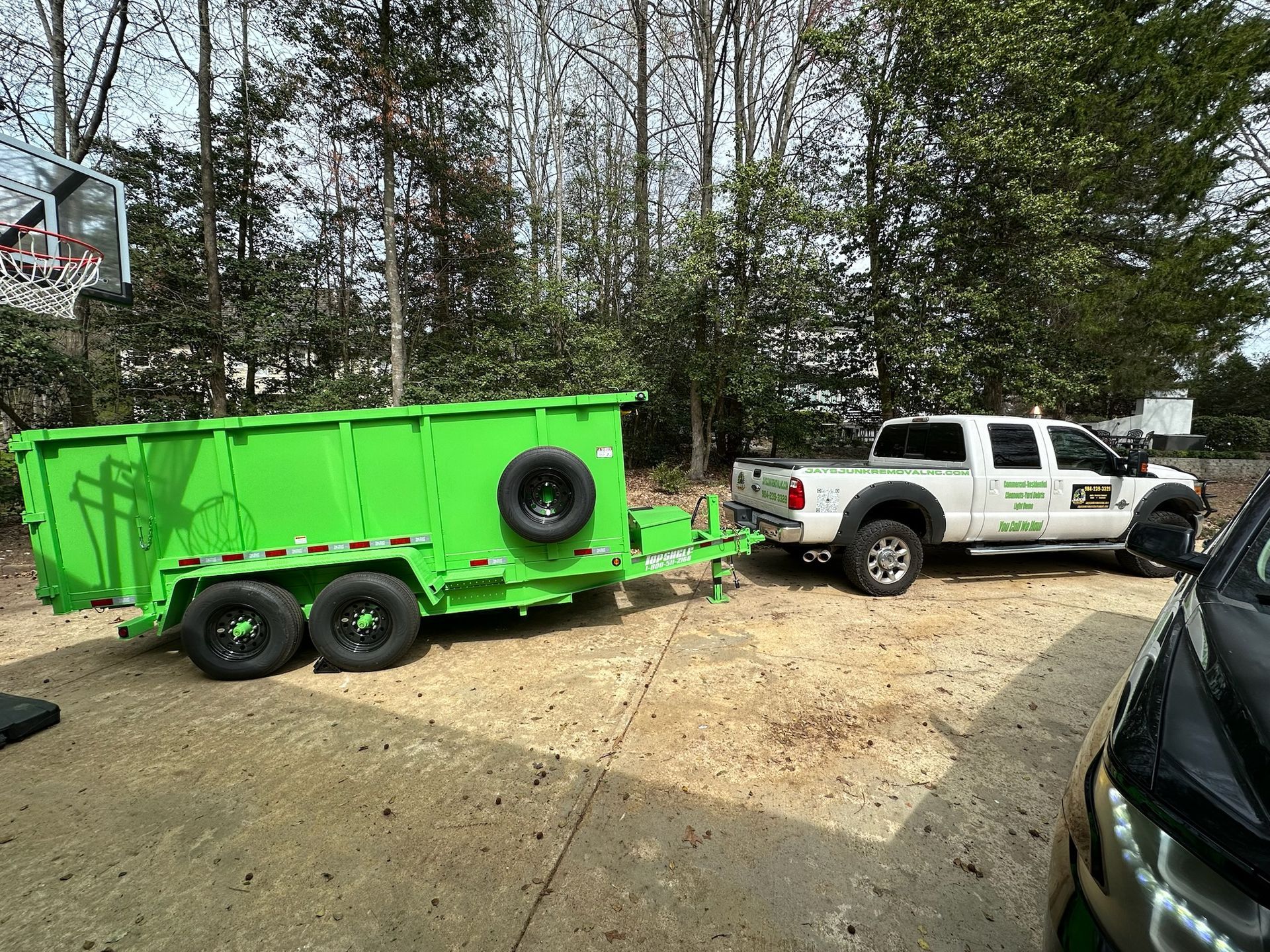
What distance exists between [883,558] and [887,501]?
2.02ft

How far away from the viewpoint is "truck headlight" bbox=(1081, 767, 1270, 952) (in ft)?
3.22

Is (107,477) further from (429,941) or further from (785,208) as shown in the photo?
(785,208)

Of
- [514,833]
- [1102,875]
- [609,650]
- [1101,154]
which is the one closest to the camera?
[1102,875]

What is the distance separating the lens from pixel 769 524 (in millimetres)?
5617

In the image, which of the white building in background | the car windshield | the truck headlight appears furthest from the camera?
the white building in background

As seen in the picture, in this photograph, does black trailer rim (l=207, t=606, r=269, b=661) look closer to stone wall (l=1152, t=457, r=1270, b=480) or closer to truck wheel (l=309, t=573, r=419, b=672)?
truck wheel (l=309, t=573, r=419, b=672)

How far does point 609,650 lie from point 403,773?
6.03 feet

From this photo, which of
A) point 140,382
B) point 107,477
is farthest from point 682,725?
point 140,382

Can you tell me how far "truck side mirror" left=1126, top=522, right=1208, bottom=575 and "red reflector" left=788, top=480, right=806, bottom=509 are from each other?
2.96 meters

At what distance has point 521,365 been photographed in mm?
11898

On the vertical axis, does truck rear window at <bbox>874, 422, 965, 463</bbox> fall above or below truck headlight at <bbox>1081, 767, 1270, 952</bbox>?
above

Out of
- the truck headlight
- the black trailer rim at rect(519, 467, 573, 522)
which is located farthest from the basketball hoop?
the truck headlight

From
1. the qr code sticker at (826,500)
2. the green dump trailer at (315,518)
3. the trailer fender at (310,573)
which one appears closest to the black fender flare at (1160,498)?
the qr code sticker at (826,500)

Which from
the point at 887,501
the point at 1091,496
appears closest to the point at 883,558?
the point at 887,501
